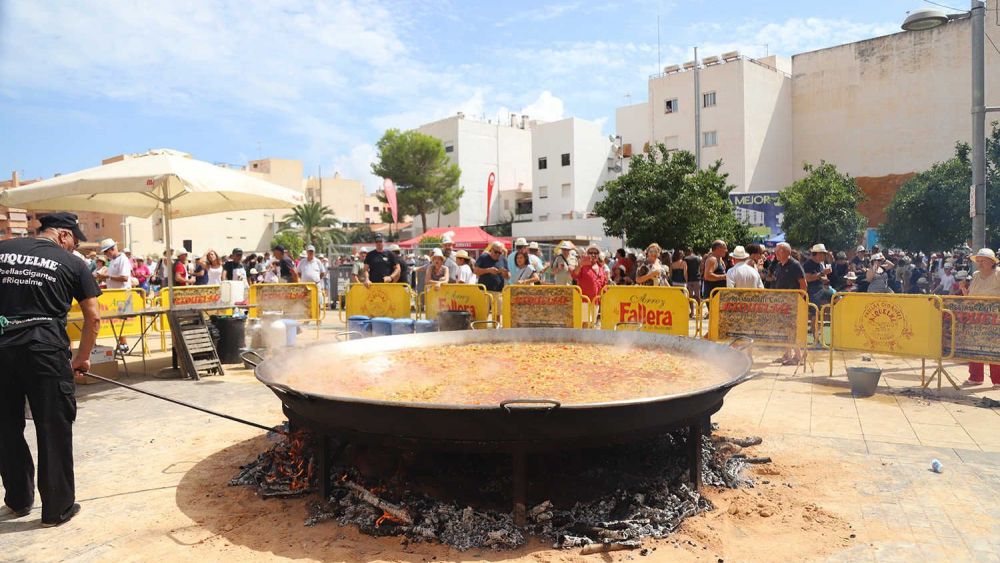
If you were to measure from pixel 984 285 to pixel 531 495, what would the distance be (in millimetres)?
6588

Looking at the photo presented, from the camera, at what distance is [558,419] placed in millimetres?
3174

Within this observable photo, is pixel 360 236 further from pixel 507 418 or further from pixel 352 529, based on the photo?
pixel 507 418

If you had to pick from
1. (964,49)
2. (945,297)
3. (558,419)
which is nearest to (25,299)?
(558,419)

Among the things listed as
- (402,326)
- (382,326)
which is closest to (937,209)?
(402,326)

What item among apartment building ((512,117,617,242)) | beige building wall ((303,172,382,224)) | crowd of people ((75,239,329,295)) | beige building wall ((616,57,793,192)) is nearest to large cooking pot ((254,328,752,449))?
crowd of people ((75,239,329,295))

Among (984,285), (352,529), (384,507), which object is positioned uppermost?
(984,285)

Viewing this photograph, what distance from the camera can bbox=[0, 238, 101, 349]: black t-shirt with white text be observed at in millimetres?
3758

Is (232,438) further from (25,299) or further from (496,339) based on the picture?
(496,339)

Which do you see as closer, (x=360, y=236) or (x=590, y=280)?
(x=590, y=280)

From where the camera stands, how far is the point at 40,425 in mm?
3783

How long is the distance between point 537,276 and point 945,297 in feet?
19.5

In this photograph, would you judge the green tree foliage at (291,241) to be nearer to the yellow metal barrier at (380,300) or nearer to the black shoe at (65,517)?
the yellow metal barrier at (380,300)

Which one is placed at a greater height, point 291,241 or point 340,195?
point 340,195

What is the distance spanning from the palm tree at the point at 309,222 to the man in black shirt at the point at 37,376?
184 feet
